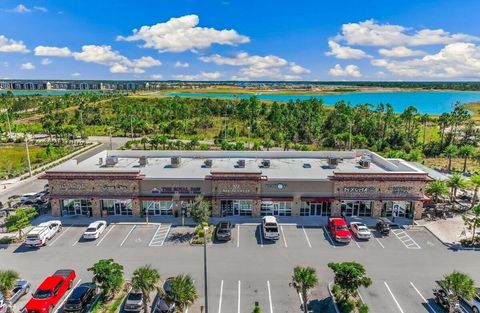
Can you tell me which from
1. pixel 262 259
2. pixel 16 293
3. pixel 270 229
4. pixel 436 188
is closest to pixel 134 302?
pixel 16 293

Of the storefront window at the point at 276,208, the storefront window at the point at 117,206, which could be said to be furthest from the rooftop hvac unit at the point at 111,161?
the storefront window at the point at 276,208

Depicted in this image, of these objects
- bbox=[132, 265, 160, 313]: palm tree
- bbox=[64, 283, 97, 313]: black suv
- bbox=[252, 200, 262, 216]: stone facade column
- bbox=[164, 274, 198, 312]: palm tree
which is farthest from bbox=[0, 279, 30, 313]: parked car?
bbox=[252, 200, 262, 216]: stone facade column

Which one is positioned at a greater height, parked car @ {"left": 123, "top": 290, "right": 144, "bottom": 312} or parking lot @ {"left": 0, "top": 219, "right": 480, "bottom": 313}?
parked car @ {"left": 123, "top": 290, "right": 144, "bottom": 312}

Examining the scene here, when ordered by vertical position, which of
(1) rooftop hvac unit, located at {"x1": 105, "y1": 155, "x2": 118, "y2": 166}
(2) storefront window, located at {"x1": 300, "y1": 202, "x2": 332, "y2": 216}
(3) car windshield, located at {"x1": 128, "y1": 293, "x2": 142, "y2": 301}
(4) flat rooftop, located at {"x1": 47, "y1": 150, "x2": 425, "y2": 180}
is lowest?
(3) car windshield, located at {"x1": 128, "y1": 293, "x2": 142, "y2": 301}

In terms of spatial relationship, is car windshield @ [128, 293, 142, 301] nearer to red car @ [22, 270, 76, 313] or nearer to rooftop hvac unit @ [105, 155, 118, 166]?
red car @ [22, 270, 76, 313]

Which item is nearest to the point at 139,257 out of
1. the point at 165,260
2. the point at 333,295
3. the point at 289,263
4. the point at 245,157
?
the point at 165,260

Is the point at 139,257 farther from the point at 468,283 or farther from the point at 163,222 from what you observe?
the point at 468,283
